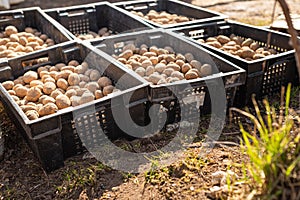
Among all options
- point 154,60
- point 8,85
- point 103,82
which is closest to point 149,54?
point 154,60

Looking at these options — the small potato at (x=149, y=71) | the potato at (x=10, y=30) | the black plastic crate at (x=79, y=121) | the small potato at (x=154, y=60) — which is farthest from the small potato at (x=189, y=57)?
the potato at (x=10, y=30)

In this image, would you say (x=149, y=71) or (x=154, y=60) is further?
(x=154, y=60)

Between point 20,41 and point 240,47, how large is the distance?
202cm

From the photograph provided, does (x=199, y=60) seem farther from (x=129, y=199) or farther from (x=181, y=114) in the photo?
(x=129, y=199)

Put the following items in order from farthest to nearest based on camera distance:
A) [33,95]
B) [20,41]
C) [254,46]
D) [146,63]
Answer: [20,41]
[254,46]
[146,63]
[33,95]

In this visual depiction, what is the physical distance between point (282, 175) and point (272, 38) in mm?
2140

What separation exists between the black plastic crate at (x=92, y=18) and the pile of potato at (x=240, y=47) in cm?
94

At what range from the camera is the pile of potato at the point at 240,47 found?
3.24m

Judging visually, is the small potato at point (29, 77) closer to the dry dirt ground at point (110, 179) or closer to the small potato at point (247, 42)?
the dry dirt ground at point (110, 179)

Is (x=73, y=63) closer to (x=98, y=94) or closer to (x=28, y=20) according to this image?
(x=98, y=94)

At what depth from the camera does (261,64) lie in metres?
2.89

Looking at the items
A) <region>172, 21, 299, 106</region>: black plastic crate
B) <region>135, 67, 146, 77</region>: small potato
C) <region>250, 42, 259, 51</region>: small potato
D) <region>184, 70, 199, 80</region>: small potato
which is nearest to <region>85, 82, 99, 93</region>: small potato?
<region>135, 67, 146, 77</region>: small potato

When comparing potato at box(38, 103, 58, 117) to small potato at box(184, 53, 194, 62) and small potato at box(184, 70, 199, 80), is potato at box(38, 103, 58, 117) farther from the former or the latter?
small potato at box(184, 53, 194, 62)

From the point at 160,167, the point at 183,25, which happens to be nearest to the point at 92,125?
the point at 160,167
